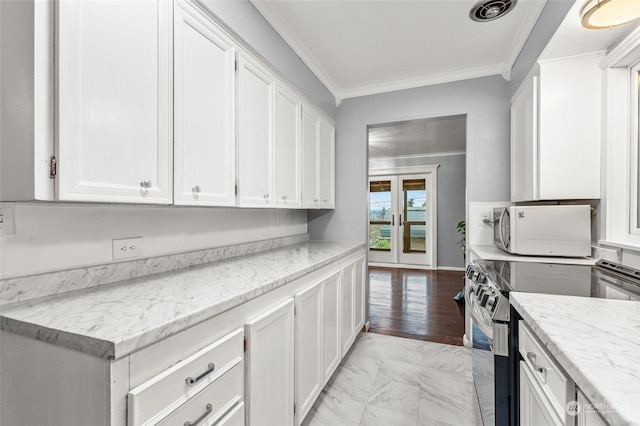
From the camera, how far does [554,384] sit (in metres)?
0.74

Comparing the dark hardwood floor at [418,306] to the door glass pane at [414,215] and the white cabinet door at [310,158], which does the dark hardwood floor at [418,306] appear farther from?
the white cabinet door at [310,158]

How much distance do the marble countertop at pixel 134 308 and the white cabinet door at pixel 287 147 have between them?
77 centimetres

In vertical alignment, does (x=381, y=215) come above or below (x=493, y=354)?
above

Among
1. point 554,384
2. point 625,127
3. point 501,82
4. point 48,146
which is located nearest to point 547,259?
point 625,127

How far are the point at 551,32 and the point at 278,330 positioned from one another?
7.27 ft

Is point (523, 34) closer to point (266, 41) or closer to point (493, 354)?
point (266, 41)

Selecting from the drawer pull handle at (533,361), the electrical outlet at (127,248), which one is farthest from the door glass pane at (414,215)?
the electrical outlet at (127,248)

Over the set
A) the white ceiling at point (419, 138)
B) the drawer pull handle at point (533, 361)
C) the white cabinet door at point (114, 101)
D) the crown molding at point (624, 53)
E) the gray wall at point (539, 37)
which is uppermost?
the white ceiling at point (419, 138)

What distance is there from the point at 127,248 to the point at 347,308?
1.65m

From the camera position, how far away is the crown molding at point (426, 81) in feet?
8.87

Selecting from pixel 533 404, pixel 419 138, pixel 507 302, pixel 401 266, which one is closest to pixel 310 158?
pixel 507 302

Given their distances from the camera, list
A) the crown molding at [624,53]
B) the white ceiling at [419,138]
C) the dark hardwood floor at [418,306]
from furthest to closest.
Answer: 1. the white ceiling at [419,138]
2. the dark hardwood floor at [418,306]
3. the crown molding at [624,53]

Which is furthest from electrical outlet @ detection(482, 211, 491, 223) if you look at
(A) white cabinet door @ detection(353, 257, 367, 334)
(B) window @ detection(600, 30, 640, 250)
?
(A) white cabinet door @ detection(353, 257, 367, 334)

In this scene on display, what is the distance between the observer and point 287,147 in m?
2.15
